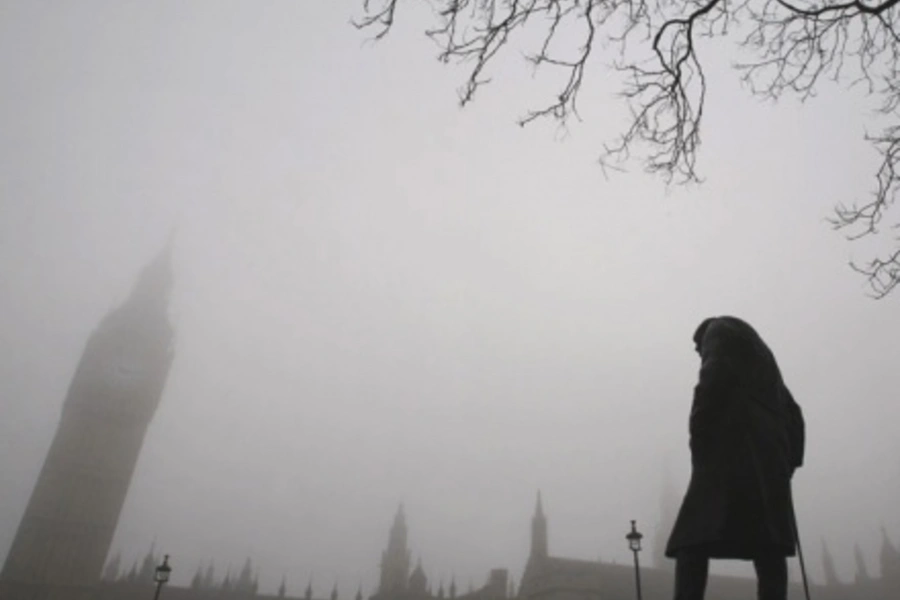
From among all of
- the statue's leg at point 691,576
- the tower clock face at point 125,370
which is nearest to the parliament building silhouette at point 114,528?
the tower clock face at point 125,370

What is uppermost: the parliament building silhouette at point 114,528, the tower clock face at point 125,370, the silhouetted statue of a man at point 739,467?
the tower clock face at point 125,370

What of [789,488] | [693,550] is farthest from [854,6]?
[693,550]

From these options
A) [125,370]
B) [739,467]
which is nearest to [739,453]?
[739,467]

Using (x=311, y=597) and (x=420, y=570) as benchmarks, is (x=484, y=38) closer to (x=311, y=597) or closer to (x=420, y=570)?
(x=420, y=570)

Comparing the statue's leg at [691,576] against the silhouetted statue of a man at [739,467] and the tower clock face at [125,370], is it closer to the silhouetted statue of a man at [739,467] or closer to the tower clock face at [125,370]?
the silhouetted statue of a man at [739,467]

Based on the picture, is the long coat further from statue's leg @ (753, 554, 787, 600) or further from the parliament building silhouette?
the parliament building silhouette

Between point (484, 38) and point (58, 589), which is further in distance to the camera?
point (58, 589)

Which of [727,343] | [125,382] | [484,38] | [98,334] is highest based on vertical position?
[98,334]

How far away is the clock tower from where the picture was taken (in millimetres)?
66312

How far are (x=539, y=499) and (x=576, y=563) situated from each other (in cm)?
1439

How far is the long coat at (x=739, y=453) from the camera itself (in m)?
3.47

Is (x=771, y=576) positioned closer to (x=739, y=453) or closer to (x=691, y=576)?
(x=691, y=576)

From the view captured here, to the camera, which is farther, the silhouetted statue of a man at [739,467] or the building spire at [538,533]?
the building spire at [538,533]

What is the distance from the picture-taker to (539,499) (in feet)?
246
